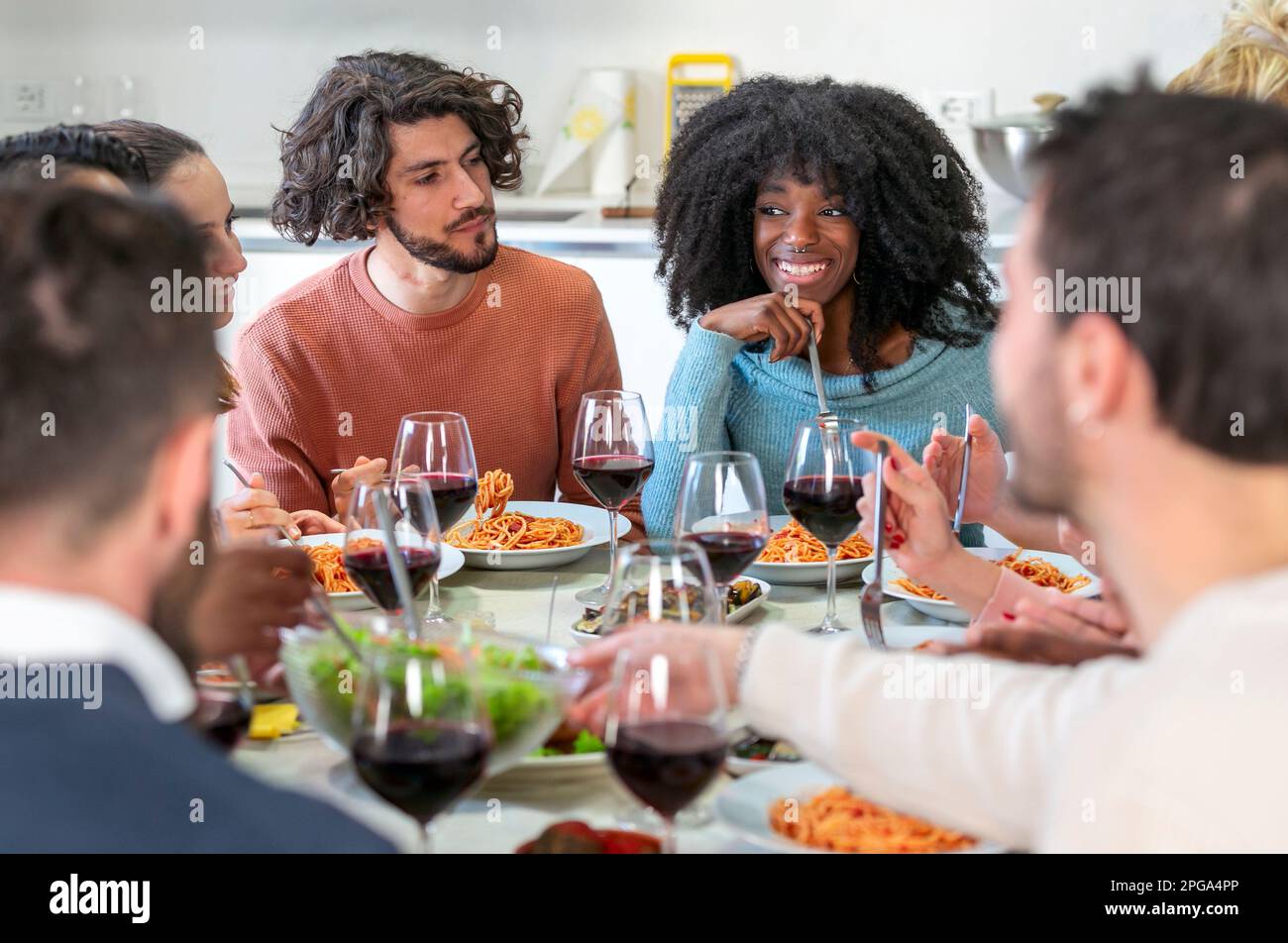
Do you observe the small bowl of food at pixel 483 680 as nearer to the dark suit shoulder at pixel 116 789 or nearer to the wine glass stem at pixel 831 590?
the dark suit shoulder at pixel 116 789

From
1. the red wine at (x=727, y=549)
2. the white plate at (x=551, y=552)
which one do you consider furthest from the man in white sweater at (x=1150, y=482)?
the white plate at (x=551, y=552)

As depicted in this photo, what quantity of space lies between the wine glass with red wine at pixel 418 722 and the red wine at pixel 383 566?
536 mm

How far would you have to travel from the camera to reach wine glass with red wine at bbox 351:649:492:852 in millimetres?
959

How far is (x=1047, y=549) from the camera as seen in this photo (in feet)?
6.77

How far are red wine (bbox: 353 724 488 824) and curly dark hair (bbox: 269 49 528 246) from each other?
1937mm

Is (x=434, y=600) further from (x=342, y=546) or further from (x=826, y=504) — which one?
(x=826, y=504)

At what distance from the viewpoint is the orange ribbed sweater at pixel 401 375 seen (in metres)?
2.57

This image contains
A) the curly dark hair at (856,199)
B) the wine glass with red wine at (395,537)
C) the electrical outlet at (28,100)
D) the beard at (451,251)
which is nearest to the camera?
the wine glass with red wine at (395,537)

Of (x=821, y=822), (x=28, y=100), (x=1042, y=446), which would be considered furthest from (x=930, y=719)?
(x=28, y=100)
